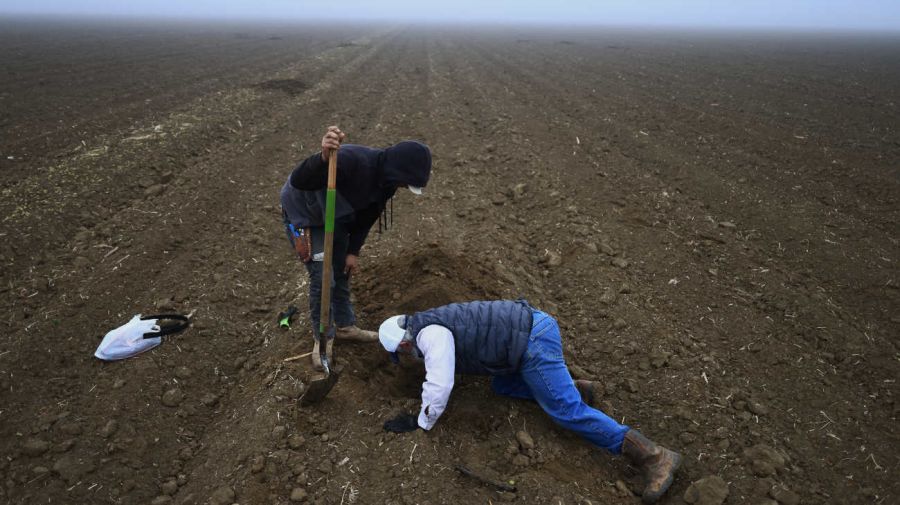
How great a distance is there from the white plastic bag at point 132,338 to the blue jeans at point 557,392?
3263mm

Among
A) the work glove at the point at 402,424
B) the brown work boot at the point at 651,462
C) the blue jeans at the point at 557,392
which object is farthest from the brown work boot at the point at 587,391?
the work glove at the point at 402,424

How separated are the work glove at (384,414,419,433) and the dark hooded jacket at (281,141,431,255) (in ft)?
4.97

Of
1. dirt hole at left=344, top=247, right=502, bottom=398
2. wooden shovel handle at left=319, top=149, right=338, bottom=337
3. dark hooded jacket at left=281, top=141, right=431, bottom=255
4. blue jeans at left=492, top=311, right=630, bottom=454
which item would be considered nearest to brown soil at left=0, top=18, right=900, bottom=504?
dirt hole at left=344, top=247, right=502, bottom=398

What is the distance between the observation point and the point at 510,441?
3.64 metres

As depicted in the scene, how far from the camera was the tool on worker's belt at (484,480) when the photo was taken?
324 centimetres

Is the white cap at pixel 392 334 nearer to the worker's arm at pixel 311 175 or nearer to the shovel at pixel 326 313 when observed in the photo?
the shovel at pixel 326 313

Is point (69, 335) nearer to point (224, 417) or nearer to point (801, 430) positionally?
point (224, 417)

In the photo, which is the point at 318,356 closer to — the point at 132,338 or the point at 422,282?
the point at 422,282

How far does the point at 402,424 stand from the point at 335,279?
1.33 metres

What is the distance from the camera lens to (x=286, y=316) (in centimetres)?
491

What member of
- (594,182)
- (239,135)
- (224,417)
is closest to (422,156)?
(224,417)

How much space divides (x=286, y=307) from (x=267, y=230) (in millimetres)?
1924

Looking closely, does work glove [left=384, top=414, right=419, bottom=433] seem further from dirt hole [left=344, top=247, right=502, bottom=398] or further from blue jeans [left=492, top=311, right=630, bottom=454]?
blue jeans [left=492, top=311, right=630, bottom=454]

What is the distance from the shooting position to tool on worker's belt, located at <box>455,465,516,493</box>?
3.24 metres
